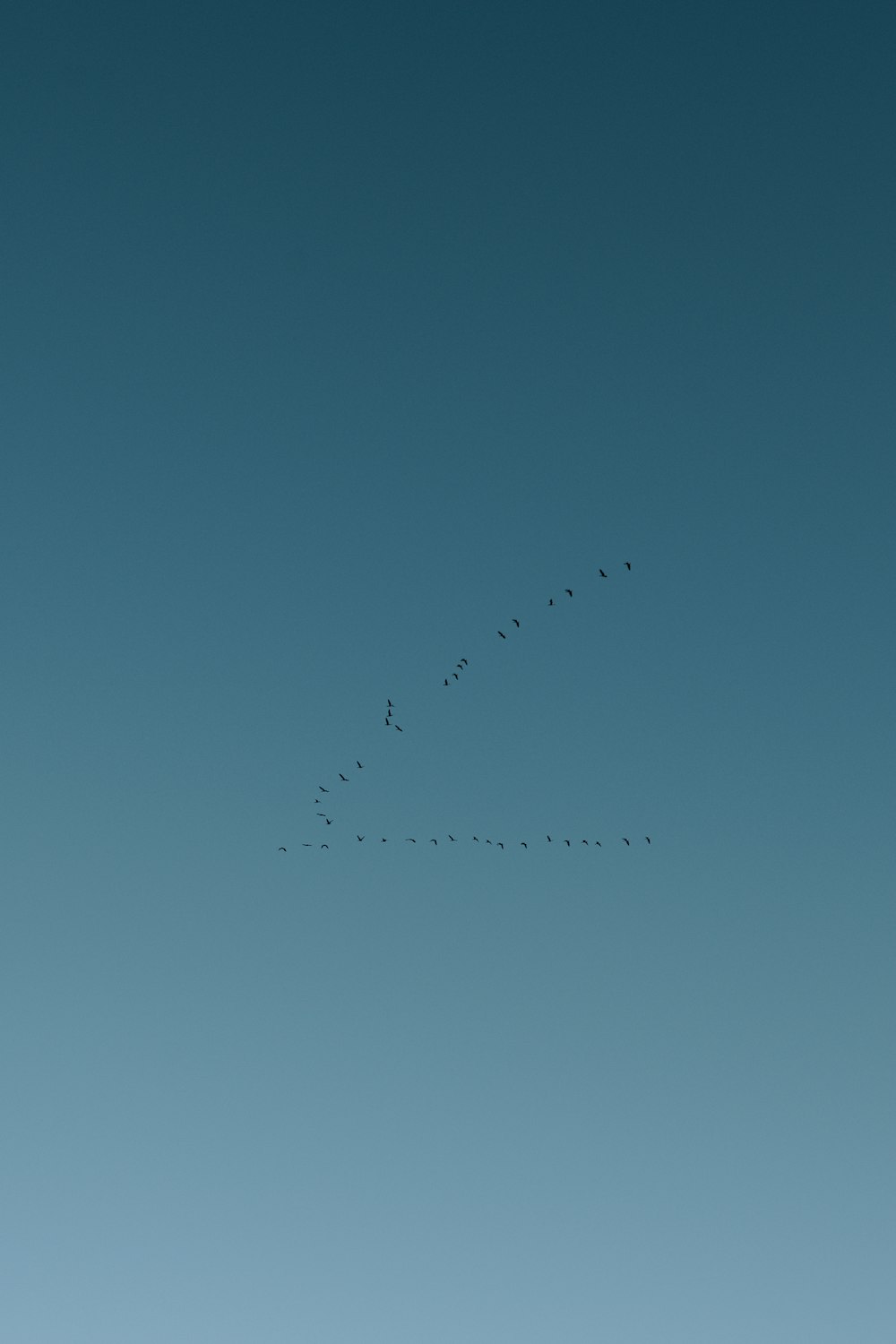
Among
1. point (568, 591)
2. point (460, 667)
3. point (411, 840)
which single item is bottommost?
point (411, 840)

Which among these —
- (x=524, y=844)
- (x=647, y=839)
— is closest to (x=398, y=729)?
(x=524, y=844)

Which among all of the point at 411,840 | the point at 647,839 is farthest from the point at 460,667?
the point at 647,839

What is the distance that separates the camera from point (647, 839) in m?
73.6

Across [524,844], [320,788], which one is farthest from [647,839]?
[320,788]

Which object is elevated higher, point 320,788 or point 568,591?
point 568,591

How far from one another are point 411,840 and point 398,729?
1032 cm

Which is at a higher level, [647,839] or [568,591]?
[568,591]

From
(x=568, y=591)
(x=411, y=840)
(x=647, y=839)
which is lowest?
(x=411, y=840)

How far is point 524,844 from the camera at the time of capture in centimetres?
7331

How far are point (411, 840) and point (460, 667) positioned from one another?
16.6 meters

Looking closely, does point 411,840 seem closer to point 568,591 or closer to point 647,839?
point 647,839

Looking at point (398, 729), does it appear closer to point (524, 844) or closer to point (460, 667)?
point (460, 667)

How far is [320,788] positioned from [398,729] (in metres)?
9.54

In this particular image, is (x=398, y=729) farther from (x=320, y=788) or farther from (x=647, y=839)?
(x=647, y=839)
